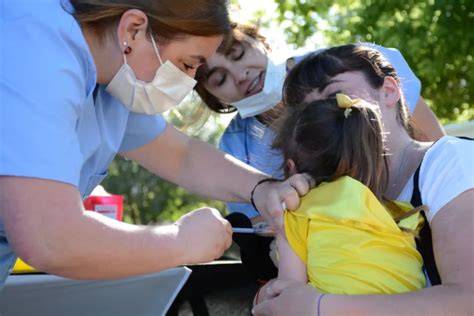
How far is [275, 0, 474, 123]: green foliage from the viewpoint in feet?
25.8

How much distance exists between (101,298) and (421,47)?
5.96 m

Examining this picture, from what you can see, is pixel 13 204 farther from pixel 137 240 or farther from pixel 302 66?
pixel 302 66

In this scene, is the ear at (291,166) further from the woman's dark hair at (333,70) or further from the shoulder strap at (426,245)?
the shoulder strap at (426,245)

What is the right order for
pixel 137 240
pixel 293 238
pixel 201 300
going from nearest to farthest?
pixel 137 240
pixel 293 238
pixel 201 300

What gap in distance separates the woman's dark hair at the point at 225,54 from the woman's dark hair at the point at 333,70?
2.72 feet

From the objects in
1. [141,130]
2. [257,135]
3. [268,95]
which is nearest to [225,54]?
[268,95]

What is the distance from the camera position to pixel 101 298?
269cm

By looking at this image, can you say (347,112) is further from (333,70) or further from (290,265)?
(290,265)

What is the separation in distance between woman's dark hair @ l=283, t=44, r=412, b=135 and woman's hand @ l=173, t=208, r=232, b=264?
520 mm

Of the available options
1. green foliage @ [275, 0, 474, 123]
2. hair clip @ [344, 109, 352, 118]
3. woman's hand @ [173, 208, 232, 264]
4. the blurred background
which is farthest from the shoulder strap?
green foliage @ [275, 0, 474, 123]

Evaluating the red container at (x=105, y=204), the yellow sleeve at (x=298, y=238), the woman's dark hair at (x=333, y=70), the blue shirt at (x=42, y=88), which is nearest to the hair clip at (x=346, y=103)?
the woman's dark hair at (x=333, y=70)

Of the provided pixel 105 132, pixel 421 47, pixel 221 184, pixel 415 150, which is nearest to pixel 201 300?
pixel 221 184

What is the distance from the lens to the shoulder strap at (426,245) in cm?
191

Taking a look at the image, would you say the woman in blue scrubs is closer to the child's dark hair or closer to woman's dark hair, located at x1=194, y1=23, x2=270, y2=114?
the child's dark hair
